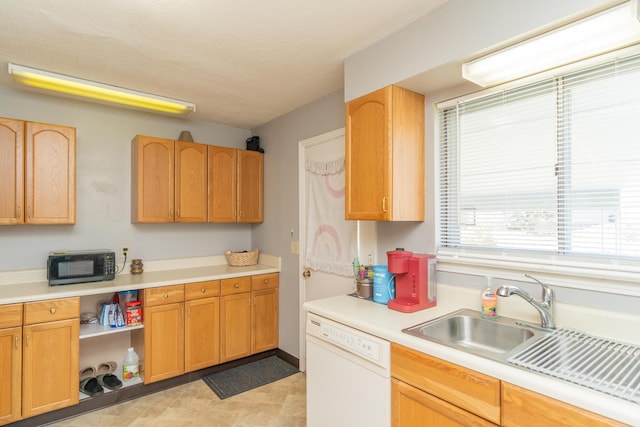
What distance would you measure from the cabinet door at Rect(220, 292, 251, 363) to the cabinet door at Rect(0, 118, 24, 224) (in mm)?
1700

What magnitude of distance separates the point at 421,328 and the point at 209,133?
311 centimetres

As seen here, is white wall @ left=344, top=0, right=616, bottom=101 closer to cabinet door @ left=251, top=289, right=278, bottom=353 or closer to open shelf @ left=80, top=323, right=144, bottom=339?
cabinet door @ left=251, top=289, right=278, bottom=353

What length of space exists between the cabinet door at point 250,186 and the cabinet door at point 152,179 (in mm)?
702

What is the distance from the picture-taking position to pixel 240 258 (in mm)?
3586

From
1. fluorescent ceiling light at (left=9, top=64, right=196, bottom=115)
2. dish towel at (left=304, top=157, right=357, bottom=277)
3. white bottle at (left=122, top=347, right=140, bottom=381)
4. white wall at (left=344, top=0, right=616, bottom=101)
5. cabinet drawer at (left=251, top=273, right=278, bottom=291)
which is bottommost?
white bottle at (left=122, top=347, right=140, bottom=381)

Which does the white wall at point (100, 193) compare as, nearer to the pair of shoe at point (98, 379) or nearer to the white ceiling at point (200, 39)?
the white ceiling at point (200, 39)

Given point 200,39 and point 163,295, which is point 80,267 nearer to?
point 163,295

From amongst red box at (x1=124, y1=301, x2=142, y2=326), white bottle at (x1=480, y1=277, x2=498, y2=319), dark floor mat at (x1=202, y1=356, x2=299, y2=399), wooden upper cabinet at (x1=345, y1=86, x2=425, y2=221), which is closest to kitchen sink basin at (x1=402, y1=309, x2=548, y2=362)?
white bottle at (x1=480, y1=277, x2=498, y2=319)

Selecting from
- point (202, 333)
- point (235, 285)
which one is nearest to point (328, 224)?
point (235, 285)

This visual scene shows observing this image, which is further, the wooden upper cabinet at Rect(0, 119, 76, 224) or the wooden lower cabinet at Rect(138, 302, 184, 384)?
the wooden lower cabinet at Rect(138, 302, 184, 384)

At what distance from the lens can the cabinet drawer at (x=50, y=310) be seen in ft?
7.49

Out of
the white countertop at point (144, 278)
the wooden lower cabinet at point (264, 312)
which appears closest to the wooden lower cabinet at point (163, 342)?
the white countertop at point (144, 278)

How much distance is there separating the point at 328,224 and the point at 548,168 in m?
1.70

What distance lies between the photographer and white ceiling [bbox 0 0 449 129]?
174 centimetres
